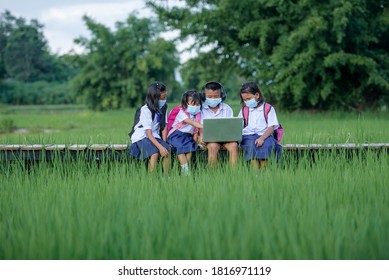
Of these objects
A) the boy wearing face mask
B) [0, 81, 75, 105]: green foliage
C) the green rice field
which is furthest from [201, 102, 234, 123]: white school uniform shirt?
[0, 81, 75, 105]: green foliage

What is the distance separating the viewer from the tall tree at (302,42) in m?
16.4

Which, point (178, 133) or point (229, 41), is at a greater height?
point (229, 41)

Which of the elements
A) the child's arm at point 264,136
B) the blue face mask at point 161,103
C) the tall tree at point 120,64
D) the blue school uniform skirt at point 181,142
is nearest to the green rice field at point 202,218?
the child's arm at point 264,136

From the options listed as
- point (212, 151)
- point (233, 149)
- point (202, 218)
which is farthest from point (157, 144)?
point (202, 218)

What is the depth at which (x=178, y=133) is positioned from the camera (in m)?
6.84

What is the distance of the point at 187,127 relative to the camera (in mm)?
6902

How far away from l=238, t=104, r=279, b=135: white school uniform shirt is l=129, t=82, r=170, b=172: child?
3.09 ft

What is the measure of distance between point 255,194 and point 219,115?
8.61ft

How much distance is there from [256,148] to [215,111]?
76 centimetres

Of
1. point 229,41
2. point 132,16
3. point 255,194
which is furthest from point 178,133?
point 132,16

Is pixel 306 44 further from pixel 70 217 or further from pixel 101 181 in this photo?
pixel 70 217

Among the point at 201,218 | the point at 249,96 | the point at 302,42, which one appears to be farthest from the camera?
the point at 302,42

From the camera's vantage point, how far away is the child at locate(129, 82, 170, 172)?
6.48 metres

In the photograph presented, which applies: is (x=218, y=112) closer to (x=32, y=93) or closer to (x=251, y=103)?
(x=251, y=103)
